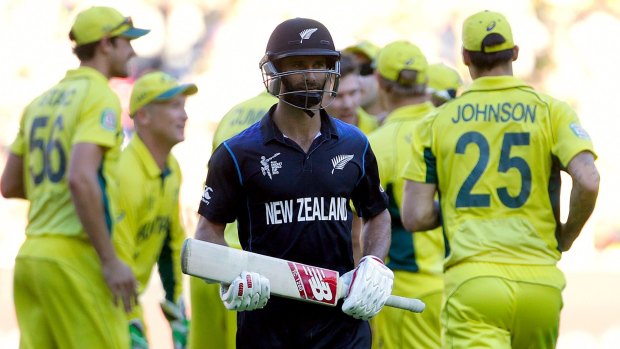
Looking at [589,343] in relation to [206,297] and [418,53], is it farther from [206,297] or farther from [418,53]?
[206,297]

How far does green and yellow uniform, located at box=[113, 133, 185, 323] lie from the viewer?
278 inches

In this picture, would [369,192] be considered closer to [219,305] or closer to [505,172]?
[505,172]

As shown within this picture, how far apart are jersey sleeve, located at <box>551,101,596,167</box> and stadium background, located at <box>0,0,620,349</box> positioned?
38.1 ft

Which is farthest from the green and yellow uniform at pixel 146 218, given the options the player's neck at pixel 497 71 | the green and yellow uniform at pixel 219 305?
the player's neck at pixel 497 71

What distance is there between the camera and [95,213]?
19.4ft

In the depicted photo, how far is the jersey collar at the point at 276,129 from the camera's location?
4.61 meters

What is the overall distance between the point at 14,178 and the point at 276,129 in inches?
88.4

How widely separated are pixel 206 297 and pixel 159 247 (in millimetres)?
516

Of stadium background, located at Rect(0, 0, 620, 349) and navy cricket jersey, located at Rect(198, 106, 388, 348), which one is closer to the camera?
navy cricket jersey, located at Rect(198, 106, 388, 348)

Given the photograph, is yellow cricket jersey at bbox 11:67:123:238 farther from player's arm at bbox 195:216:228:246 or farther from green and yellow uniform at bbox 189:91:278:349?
player's arm at bbox 195:216:228:246

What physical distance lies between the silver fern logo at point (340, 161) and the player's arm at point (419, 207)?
4.63 feet

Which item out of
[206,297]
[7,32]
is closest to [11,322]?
[206,297]

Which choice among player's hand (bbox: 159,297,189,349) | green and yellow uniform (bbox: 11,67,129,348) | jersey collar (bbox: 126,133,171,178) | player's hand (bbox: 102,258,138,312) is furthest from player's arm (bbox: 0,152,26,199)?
player's hand (bbox: 159,297,189,349)

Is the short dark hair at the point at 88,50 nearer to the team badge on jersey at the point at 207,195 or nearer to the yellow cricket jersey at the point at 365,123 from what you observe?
the team badge on jersey at the point at 207,195
